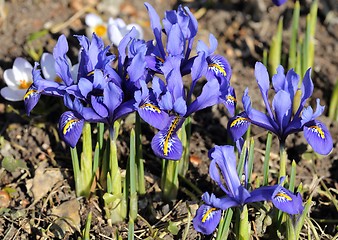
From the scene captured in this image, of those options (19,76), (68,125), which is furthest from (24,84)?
(68,125)

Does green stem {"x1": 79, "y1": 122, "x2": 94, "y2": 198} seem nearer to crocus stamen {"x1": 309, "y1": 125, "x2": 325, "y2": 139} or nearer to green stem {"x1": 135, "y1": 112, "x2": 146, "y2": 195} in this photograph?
green stem {"x1": 135, "y1": 112, "x2": 146, "y2": 195}

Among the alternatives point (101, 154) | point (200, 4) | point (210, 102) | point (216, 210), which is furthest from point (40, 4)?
point (216, 210)

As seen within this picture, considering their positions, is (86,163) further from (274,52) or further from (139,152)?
(274,52)

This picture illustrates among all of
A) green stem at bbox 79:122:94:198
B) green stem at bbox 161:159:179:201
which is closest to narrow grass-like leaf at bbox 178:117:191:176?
green stem at bbox 161:159:179:201

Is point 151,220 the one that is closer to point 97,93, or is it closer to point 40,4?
point 97,93

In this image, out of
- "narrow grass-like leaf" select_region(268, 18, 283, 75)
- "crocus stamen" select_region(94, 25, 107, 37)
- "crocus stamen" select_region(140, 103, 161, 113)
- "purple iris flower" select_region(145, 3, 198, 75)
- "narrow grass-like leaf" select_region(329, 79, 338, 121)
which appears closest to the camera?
"crocus stamen" select_region(140, 103, 161, 113)

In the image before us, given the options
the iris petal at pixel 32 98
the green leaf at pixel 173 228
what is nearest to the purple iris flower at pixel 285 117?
the green leaf at pixel 173 228
